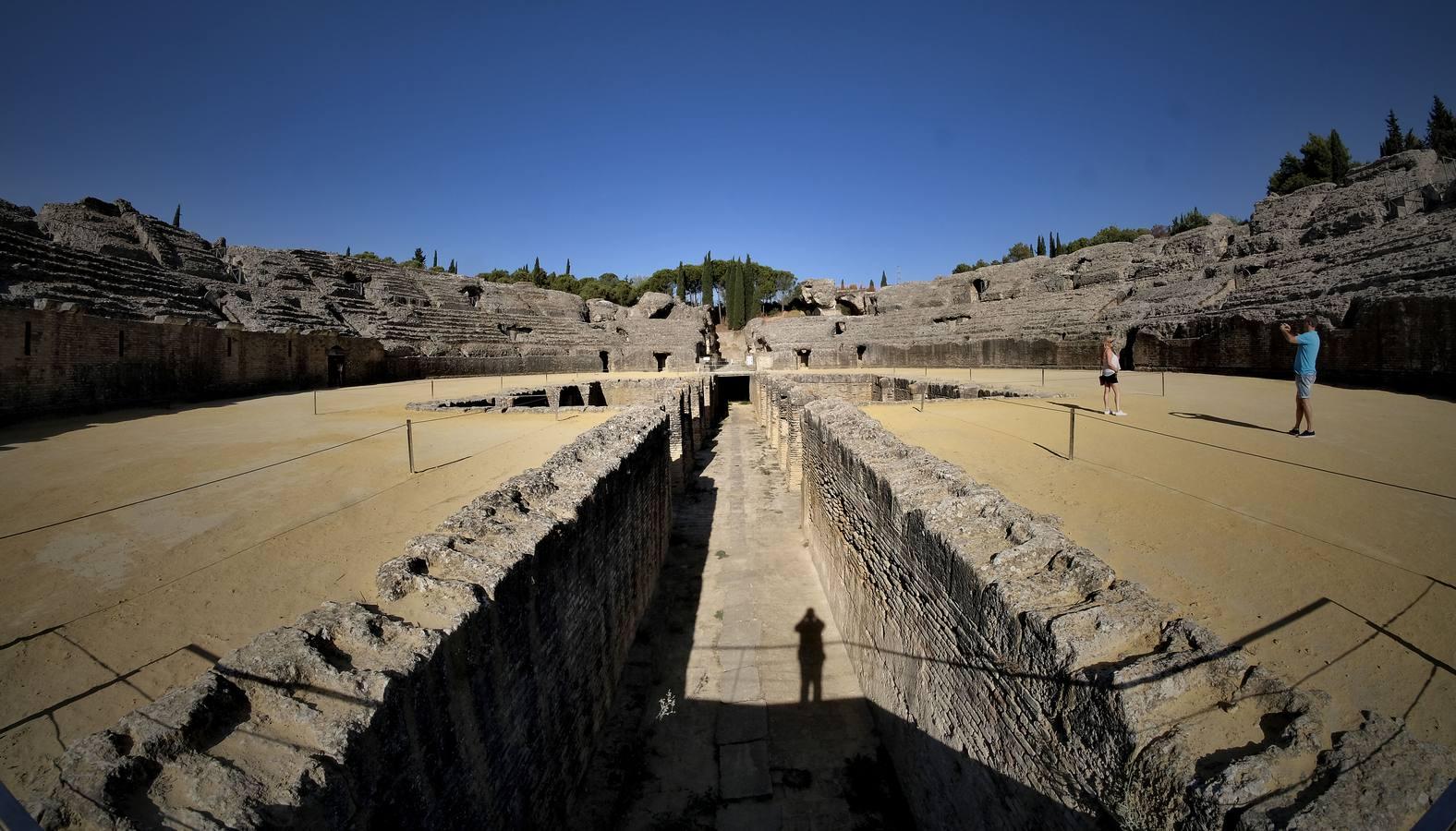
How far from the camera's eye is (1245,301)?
15195 millimetres

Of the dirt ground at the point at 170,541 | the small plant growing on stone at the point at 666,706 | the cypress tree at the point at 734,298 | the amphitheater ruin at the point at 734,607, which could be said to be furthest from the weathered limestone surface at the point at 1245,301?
the cypress tree at the point at 734,298

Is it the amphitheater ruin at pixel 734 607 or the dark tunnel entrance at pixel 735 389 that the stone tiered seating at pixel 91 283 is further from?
the dark tunnel entrance at pixel 735 389

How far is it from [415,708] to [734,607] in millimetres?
4681

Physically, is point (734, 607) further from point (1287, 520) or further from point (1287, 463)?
point (1287, 463)

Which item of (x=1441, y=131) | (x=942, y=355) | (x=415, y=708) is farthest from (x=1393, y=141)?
(x=415, y=708)

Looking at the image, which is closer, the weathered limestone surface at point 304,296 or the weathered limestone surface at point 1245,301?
the weathered limestone surface at point 1245,301

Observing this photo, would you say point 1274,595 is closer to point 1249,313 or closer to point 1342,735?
point 1342,735

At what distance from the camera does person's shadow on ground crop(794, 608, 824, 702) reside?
521 cm

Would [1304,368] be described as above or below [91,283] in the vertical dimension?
below

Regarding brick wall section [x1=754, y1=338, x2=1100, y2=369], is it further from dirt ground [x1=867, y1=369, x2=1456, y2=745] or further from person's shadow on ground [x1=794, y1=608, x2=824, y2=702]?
person's shadow on ground [x1=794, y1=608, x2=824, y2=702]

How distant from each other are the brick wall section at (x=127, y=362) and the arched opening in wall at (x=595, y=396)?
8.65 metres

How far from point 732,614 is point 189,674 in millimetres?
4646

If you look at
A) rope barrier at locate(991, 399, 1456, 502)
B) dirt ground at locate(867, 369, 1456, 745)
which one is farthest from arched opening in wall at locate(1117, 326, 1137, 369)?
rope barrier at locate(991, 399, 1456, 502)

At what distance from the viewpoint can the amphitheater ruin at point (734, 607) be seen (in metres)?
1.89
